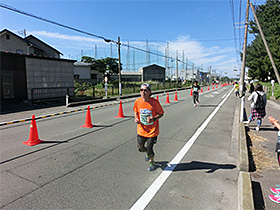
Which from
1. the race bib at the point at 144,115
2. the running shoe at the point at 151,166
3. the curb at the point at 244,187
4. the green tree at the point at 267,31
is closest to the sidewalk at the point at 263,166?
the curb at the point at 244,187

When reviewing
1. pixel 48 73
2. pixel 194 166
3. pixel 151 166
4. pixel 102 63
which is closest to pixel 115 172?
pixel 151 166

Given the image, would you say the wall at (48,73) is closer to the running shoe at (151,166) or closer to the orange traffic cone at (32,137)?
the orange traffic cone at (32,137)

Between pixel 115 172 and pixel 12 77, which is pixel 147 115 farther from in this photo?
pixel 12 77

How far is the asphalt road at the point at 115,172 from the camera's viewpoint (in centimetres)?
293

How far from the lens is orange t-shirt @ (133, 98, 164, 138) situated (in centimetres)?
370

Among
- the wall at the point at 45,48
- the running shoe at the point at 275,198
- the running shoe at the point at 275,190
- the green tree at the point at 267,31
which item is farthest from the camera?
the wall at the point at 45,48

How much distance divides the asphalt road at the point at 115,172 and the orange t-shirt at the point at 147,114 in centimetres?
85

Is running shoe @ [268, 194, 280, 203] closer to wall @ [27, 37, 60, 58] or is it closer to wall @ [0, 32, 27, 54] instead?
wall @ [0, 32, 27, 54]

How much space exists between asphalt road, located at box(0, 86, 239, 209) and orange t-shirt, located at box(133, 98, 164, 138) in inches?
33.5

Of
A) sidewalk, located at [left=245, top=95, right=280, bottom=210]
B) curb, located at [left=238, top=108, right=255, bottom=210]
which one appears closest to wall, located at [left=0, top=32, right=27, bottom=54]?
sidewalk, located at [left=245, top=95, right=280, bottom=210]

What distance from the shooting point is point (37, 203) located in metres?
2.86

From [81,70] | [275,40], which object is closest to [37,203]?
[275,40]

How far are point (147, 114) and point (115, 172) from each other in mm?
1360

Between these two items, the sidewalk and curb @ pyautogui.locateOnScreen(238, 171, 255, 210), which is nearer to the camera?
curb @ pyautogui.locateOnScreen(238, 171, 255, 210)
